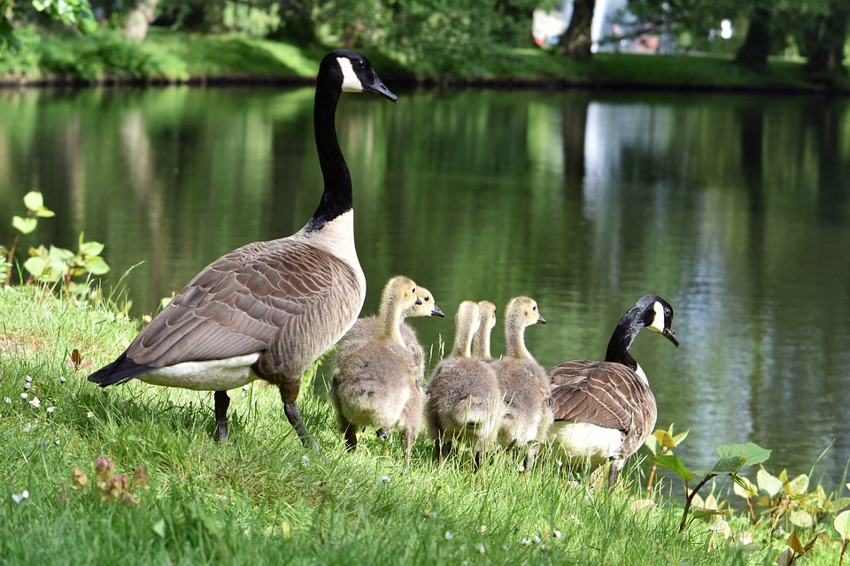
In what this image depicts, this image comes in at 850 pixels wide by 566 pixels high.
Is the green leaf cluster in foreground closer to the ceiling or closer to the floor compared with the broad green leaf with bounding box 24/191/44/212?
closer to the floor

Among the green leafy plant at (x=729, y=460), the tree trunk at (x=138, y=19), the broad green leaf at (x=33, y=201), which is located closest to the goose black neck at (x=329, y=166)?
the green leafy plant at (x=729, y=460)

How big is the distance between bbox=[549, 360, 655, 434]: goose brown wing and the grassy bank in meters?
38.6

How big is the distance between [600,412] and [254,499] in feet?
8.25

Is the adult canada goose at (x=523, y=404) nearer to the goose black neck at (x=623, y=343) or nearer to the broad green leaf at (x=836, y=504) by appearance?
the broad green leaf at (x=836, y=504)

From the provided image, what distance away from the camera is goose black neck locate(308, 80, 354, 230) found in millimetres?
5906

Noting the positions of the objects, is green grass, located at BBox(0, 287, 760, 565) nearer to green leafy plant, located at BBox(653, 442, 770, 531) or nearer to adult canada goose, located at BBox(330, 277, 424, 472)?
adult canada goose, located at BBox(330, 277, 424, 472)

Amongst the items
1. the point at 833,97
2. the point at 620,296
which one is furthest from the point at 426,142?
the point at 833,97

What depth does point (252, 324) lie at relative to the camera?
4.90 m

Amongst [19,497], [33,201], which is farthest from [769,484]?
[33,201]

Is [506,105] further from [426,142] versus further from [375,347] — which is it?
[375,347]

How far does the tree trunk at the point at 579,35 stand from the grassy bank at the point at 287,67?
0.97 m

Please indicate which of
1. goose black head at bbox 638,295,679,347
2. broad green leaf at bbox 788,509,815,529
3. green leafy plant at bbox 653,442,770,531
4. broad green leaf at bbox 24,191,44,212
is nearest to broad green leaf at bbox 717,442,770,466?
green leafy plant at bbox 653,442,770,531

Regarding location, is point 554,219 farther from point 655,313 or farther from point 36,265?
point 36,265

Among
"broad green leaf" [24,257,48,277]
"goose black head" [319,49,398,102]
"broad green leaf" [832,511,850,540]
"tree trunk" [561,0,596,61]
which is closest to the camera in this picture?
"broad green leaf" [832,511,850,540]
